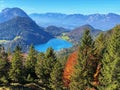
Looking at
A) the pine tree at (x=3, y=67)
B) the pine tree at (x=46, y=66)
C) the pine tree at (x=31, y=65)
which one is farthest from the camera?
the pine tree at (x=31, y=65)

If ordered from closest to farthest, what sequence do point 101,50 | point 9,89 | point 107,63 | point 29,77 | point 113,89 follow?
point 113,89 < point 107,63 < point 101,50 < point 9,89 < point 29,77

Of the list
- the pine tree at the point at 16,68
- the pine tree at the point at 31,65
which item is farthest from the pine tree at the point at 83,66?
the pine tree at the point at 31,65

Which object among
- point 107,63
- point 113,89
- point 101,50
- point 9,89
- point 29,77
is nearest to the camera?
point 113,89

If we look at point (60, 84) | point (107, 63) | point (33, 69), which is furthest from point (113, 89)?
point (33, 69)

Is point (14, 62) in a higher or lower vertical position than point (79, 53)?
lower

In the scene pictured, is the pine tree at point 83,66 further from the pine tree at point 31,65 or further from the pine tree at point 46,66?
the pine tree at point 31,65

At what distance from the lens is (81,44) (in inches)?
2345

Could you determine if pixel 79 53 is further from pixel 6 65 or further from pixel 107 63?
pixel 6 65

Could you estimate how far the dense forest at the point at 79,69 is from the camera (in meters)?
54.1

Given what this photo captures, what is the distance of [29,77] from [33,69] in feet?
14.2

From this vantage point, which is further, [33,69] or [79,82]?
[33,69]

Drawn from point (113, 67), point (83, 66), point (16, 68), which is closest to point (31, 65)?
point (16, 68)

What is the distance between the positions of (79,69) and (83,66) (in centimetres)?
141

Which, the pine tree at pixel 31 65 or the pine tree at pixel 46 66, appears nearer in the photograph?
the pine tree at pixel 46 66
